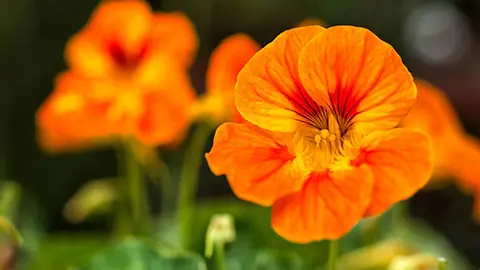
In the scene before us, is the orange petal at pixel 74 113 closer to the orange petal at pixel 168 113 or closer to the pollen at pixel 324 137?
the orange petal at pixel 168 113

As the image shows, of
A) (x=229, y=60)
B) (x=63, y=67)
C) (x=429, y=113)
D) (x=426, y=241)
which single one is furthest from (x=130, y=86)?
(x=63, y=67)

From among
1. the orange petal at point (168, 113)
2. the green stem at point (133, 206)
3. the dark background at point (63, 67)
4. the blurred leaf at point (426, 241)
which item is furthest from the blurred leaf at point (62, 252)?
the dark background at point (63, 67)

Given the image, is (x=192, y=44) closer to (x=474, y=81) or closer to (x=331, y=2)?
(x=331, y=2)

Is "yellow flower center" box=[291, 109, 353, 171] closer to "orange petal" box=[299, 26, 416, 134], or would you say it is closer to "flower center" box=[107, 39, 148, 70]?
"orange petal" box=[299, 26, 416, 134]

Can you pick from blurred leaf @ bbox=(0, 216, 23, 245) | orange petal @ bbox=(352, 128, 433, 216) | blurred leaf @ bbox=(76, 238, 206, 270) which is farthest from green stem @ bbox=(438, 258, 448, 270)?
blurred leaf @ bbox=(0, 216, 23, 245)

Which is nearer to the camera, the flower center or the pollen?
the pollen

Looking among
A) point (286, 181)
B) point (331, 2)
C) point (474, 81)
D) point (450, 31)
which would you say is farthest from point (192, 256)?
point (450, 31)
